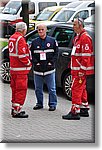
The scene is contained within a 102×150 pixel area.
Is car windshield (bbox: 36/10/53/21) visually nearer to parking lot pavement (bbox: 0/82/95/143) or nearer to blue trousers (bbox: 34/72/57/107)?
blue trousers (bbox: 34/72/57/107)

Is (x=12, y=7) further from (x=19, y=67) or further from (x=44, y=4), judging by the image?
(x=19, y=67)

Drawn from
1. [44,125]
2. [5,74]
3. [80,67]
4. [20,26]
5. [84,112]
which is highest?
[20,26]

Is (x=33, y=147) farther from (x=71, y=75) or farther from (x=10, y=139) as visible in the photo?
(x=71, y=75)

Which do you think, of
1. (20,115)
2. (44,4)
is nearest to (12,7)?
(44,4)

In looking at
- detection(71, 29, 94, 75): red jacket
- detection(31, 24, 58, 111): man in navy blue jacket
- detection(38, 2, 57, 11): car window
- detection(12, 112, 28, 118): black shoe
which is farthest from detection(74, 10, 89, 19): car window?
detection(12, 112, 28, 118): black shoe

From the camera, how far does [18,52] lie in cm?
870

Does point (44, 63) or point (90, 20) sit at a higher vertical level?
point (90, 20)

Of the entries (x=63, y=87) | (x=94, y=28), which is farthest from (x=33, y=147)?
(x=94, y=28)

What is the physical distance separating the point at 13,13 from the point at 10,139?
150 cm

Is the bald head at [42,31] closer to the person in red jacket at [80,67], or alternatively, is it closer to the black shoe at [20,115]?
A: the person in red jacket at [80,67]

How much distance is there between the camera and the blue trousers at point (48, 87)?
29.1ft

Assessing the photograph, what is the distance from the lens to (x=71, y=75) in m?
8.85

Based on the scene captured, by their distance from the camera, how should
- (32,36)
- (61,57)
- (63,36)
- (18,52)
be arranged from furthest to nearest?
1. (63,36)
2. (61,57)
3. (32,36)
4. (18,52)

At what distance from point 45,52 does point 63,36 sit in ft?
1.73
